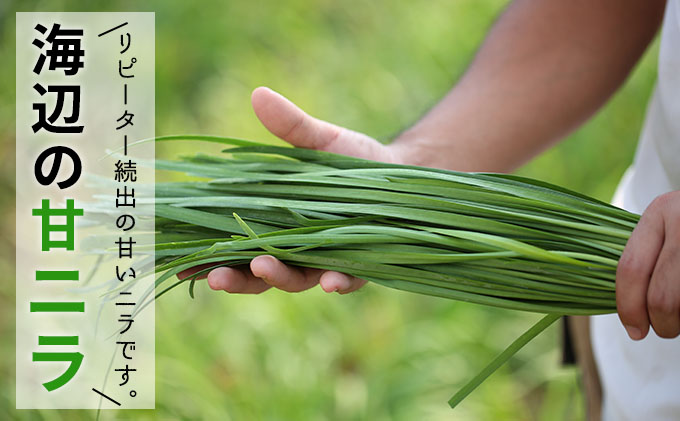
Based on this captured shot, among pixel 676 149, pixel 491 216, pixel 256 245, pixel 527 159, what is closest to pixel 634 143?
pixel 527 159

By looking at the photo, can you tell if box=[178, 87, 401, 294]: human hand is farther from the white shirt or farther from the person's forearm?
the white shirt

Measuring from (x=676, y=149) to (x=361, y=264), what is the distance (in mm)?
473

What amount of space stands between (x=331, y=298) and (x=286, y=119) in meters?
1.38

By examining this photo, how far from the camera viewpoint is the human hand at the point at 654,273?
683 mm

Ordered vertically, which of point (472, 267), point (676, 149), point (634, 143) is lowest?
point (472, 267)

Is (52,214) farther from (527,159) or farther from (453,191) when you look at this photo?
(527,159)

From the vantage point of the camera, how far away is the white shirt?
2.97 ft

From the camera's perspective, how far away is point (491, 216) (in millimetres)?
845

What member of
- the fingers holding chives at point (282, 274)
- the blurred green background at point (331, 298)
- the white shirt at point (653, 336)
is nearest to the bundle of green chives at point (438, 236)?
the fingers holding chives at point (282, 274)

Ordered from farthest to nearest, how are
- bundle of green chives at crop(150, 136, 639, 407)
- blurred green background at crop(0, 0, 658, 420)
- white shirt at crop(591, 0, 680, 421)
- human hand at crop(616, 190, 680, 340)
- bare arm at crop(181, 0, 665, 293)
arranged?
blurred green background at crop(0, 0, 658, 420), bare arm at crop(181, 0, 665, 293), white shirt at crop(591, 0, 680, 421), bundle of green chives at crop(150, 136, 639, 407), human hand at crop(616, 190, 680, 340)

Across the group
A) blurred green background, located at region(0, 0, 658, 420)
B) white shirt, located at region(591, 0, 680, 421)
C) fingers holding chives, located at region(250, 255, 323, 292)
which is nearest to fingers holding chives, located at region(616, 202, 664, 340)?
white shirt, located at region(591, 0, 680, 421)

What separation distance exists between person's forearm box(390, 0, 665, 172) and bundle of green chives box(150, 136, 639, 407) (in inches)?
9.8

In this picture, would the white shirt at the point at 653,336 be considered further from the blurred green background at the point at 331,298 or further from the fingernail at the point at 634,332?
the blurred green background at the point at 331,298

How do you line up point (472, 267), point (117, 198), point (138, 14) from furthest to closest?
point (138, 14) → point (117, 198) → point (472, 267)
